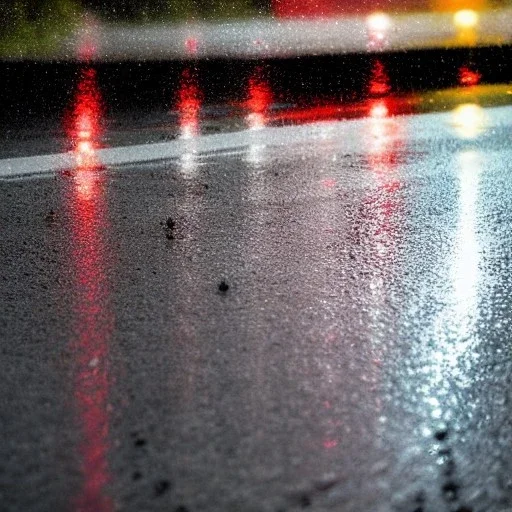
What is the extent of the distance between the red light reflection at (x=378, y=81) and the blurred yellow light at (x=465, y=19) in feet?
13.1

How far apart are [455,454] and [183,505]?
864 millimetres

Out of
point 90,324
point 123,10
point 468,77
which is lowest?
point 90,324

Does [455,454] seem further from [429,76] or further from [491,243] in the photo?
[429,76]

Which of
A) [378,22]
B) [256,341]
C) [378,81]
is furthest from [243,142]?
[378,22]

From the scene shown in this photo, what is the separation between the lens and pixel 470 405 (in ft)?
9.10

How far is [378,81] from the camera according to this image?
10.1m

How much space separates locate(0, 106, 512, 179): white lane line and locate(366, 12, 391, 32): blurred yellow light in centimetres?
576

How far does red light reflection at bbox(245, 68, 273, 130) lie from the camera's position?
802 centimetres

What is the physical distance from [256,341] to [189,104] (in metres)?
5.92

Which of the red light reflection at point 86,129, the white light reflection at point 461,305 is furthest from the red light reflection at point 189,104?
the white light reflection at point 461,305

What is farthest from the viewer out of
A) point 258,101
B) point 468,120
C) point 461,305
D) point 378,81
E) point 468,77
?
point 468,77

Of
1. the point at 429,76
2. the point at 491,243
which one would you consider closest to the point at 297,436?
the point at 491,243

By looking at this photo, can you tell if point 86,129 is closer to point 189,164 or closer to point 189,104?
point 189,104

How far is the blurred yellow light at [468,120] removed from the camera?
7.50 meters
